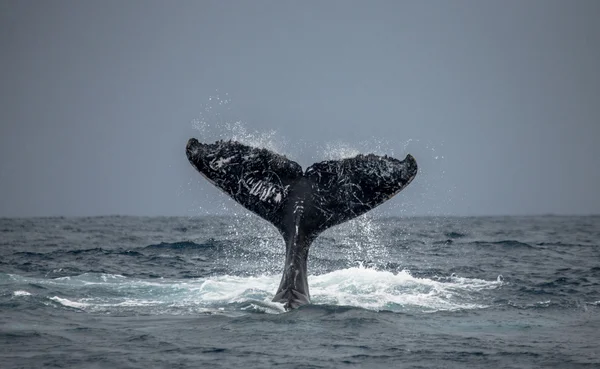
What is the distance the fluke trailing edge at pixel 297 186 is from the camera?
10844 mm

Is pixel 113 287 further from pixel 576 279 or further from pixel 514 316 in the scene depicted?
pixel 576 279

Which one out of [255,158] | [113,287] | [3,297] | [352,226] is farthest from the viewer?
[352,226]

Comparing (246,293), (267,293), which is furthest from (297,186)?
(246,293)

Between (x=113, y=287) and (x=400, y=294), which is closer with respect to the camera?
(x=400, y=294)

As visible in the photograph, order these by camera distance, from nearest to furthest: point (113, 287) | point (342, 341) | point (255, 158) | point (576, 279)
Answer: point (342, 341) → point (255, 158) → point (113, 287) → point (576, 279)

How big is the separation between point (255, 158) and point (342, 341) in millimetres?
2983

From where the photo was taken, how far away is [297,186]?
11383mm

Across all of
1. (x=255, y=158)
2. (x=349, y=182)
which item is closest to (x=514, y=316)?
(x=349, y=182)

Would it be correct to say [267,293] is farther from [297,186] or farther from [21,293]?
[21,293]

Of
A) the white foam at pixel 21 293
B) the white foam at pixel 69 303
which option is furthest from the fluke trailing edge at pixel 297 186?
the white foam at pixel 21 293

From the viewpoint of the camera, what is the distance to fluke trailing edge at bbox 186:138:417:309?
10.8 meters

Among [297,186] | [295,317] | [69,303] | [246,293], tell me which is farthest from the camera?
[246,293]

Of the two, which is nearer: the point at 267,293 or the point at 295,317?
the point at 295,317

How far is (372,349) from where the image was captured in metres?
8.97
